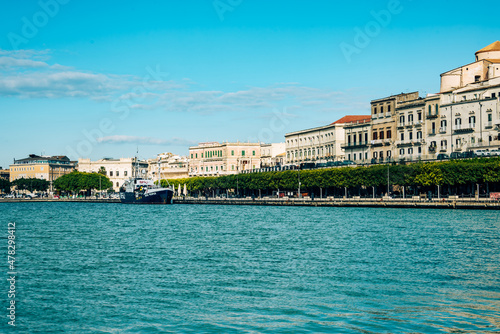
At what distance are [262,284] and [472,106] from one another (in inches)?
2781

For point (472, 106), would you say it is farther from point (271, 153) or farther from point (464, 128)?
point (271, 153)

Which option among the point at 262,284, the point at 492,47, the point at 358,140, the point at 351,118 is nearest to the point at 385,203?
the point at 358,140

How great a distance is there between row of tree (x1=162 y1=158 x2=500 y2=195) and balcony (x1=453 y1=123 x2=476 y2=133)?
28.1 ft

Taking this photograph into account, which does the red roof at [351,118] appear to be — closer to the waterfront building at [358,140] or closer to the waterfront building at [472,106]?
the waterfront building at [358,140]

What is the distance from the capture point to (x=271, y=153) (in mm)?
165375

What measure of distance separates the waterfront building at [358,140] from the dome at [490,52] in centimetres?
2230

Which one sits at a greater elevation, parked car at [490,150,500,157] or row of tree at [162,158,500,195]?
parked car at [490,150,500,157]

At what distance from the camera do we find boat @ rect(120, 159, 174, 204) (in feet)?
409

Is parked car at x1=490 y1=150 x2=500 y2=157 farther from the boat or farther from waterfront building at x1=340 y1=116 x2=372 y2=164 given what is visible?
the boat

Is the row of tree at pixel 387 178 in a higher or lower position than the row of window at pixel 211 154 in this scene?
lower

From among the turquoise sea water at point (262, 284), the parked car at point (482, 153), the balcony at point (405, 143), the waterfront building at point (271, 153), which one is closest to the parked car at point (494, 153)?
the parked car at point (482, 153)

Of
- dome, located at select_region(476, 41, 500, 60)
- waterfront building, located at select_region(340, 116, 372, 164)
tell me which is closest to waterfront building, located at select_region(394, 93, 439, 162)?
waterfront building, located at select_region(340, 116, 372, 164)

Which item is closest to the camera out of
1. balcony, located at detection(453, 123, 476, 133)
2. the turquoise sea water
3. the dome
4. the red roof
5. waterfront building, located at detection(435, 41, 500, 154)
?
the turquoise sea water

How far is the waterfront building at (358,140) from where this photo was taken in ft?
364
